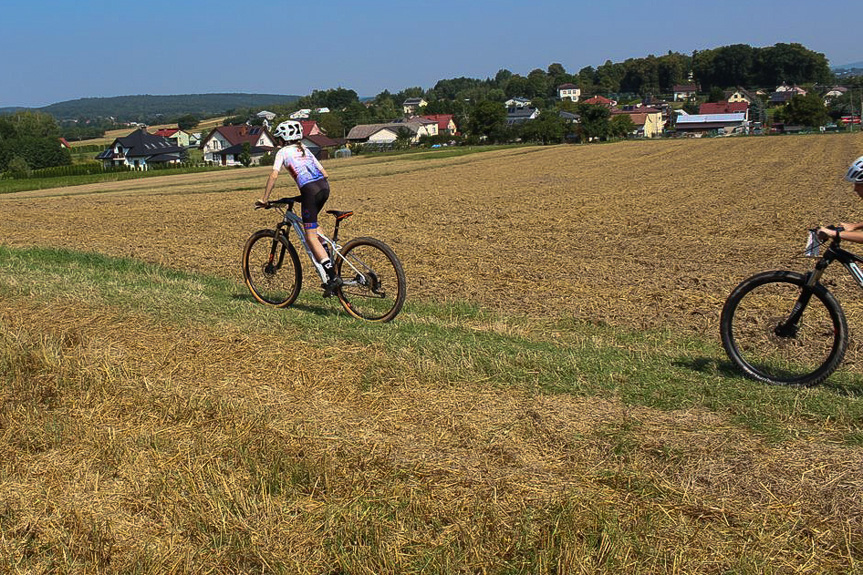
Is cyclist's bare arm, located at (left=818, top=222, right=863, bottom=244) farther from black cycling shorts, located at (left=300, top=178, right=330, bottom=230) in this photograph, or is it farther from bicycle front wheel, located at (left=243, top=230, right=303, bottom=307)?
bicycle front wheel, located at (left=243, top=230, right=303, bottom=307)

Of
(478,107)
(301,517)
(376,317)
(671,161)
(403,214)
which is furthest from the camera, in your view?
(478,107)

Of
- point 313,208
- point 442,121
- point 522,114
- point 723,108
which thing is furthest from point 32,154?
point 723,108

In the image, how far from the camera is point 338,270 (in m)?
8.91

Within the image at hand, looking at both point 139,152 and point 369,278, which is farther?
point 139,152

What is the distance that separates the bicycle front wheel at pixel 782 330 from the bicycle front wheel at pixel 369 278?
Result: 10.9ft

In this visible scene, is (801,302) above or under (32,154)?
above

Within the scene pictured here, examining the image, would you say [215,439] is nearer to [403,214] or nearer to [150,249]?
[150,249]

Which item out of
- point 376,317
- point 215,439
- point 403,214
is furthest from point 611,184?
point 215,439

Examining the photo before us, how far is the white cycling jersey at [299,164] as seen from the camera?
8672 mm

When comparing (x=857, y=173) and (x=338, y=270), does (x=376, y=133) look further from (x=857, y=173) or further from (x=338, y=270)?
(x=857, y=173)

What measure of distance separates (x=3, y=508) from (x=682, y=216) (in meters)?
17.1

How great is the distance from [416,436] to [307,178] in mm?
4366

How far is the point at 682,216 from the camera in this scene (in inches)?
752

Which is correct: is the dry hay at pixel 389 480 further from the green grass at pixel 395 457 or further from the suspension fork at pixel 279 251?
the suspension fork at pixel 279 251
